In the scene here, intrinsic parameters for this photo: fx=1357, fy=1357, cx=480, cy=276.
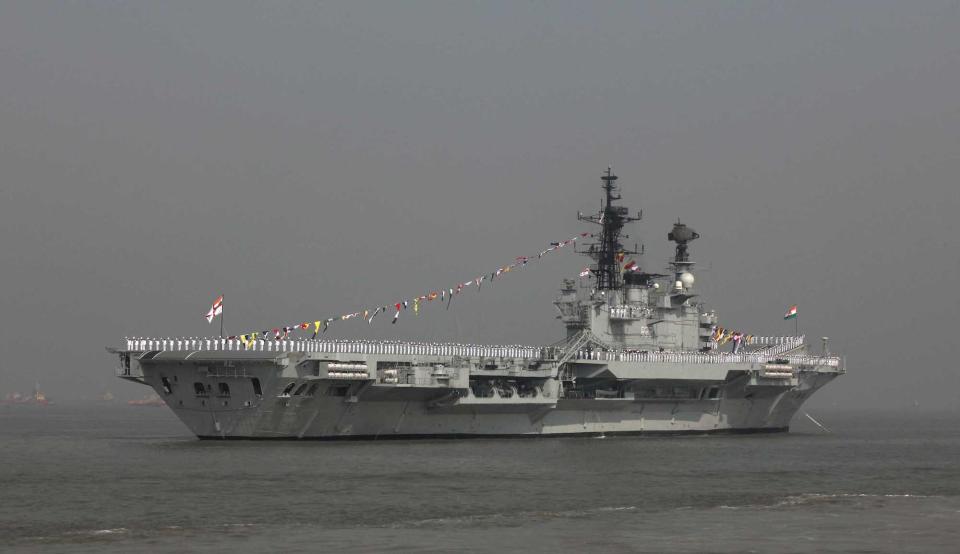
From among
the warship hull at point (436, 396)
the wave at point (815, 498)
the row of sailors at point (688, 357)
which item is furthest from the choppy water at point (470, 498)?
the row of sailors at point (688, 357)

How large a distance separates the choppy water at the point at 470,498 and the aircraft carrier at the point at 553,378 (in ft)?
5.03

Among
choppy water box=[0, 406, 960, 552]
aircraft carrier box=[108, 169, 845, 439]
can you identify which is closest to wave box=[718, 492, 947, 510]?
choppy water box=[0, 406, 960, 552]

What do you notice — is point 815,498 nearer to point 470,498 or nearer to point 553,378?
point 470,498

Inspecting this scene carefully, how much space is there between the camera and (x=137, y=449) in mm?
42094

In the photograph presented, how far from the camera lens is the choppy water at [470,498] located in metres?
21.6

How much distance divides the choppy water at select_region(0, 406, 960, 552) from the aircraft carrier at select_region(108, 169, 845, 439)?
153 cm

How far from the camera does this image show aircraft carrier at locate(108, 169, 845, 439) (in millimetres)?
40594

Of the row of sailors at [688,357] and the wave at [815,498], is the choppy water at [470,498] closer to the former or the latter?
the wave at [815,498]

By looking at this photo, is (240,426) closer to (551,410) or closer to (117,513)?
(551,410)

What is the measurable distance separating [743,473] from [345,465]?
10081 millimetres

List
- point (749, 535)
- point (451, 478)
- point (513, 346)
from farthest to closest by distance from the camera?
point (513, 346) < point (451, 478) < point (749, 535)

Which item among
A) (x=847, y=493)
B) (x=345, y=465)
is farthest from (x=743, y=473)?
(x=345, y=465)

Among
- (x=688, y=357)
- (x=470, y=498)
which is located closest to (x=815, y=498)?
(x=470, y=498)

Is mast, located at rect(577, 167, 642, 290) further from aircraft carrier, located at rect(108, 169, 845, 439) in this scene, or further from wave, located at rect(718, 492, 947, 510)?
wave, located at rect(718, 492, 947, 510)
